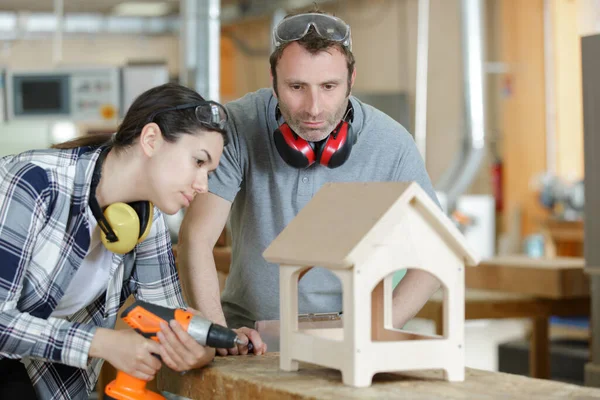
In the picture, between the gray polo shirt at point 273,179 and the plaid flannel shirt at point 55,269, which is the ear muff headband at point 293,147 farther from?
the plaid flannel shirt at point 55,269

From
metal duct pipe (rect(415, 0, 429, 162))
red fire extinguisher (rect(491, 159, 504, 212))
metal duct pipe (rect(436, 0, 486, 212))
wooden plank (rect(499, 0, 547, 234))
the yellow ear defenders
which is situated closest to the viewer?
the yellow ear defenders

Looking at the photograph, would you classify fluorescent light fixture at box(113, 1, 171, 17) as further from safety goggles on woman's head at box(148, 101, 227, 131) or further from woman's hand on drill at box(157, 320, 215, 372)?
woman's hand on drill at box(157, 320, 215, 372)

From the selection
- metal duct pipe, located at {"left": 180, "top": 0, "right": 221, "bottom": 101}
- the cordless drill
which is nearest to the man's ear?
the cordless drill

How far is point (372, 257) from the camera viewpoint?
4.61 feet

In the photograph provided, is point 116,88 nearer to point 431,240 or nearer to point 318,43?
point 318,43

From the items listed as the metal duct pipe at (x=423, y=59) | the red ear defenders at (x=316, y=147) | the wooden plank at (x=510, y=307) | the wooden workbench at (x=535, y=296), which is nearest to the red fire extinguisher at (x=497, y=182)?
the metal duct pipe at (x=423, y=59)

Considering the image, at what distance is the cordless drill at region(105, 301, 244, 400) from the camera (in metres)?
1.58

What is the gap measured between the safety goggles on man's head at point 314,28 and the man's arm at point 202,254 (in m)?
0.39

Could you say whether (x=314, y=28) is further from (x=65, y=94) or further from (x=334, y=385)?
(x=65, y=94)

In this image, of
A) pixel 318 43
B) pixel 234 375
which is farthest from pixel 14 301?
pixel 318 43

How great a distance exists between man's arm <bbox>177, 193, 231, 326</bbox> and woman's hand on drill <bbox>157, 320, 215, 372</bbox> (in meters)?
0.29

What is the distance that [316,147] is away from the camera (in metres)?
1.99

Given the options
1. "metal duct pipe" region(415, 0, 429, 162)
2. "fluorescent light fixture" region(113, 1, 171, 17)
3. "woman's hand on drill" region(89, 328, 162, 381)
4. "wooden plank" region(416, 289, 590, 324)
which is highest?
"fluorescent light fixture" region(113, 1, 171, 17)

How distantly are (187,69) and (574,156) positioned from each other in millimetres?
4112
